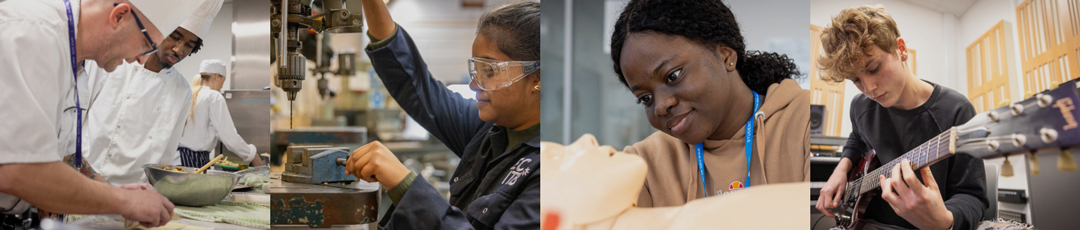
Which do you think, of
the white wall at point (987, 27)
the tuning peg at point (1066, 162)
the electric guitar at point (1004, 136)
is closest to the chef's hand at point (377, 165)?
the electric guitar at point (1004, 136)

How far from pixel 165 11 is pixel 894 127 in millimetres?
2256

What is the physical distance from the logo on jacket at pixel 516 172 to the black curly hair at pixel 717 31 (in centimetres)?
55

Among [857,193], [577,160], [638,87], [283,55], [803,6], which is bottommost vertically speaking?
[857,193]

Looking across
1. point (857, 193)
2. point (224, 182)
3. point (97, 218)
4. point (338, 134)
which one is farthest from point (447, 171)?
point (857, 193)

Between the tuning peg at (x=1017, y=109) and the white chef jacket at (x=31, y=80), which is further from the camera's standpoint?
the tuning peg at (x=1017, y=109)

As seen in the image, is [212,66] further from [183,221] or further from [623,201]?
[623,201]

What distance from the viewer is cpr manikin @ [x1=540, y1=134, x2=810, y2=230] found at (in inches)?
67.0

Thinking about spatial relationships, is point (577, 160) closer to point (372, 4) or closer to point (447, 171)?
point (447, 171)

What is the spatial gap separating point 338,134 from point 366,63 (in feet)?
0.79

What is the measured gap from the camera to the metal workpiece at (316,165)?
1.81 m

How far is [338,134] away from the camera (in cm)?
184

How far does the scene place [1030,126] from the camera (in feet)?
5.56

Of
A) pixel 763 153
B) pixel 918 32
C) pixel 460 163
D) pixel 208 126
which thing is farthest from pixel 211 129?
pixel 918 32

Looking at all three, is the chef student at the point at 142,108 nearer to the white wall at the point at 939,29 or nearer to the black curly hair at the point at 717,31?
the black curly hair at the point at 717,31
